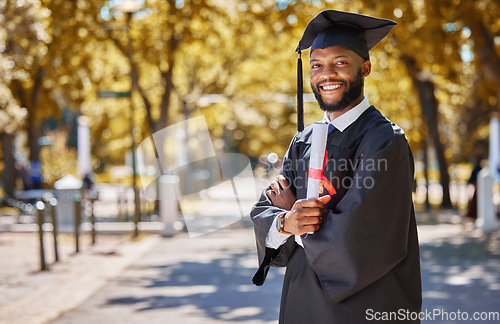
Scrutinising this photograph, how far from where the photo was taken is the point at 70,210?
16.4m

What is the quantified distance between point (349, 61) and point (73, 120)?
58.3 meters

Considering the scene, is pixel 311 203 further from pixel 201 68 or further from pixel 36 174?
pixel 201 68

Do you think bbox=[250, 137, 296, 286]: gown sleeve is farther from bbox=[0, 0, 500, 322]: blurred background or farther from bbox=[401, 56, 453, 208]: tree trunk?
bbox=[401, 56, 453, 208]: tree trunk

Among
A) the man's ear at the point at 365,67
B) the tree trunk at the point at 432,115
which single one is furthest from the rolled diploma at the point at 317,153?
the tree trunk at the point at 432,115

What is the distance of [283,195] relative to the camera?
3062mm

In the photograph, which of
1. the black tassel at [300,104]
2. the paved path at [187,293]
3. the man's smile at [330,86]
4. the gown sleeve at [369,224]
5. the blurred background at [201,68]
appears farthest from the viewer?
the blurred background at [201,68]

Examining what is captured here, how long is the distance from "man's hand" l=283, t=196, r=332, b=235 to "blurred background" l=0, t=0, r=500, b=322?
1062 cm

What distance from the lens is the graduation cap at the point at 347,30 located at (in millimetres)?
2994

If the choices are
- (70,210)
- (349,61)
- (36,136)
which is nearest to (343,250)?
(349,61)

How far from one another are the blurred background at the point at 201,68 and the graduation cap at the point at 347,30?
394 inches

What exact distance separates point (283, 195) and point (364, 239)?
0.53 meters

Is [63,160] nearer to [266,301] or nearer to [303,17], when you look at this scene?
[303,17]

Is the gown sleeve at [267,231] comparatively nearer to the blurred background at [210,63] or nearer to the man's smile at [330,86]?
the man's smile at [330,86]

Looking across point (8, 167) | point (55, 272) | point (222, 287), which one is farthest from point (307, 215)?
point (8, 167)
